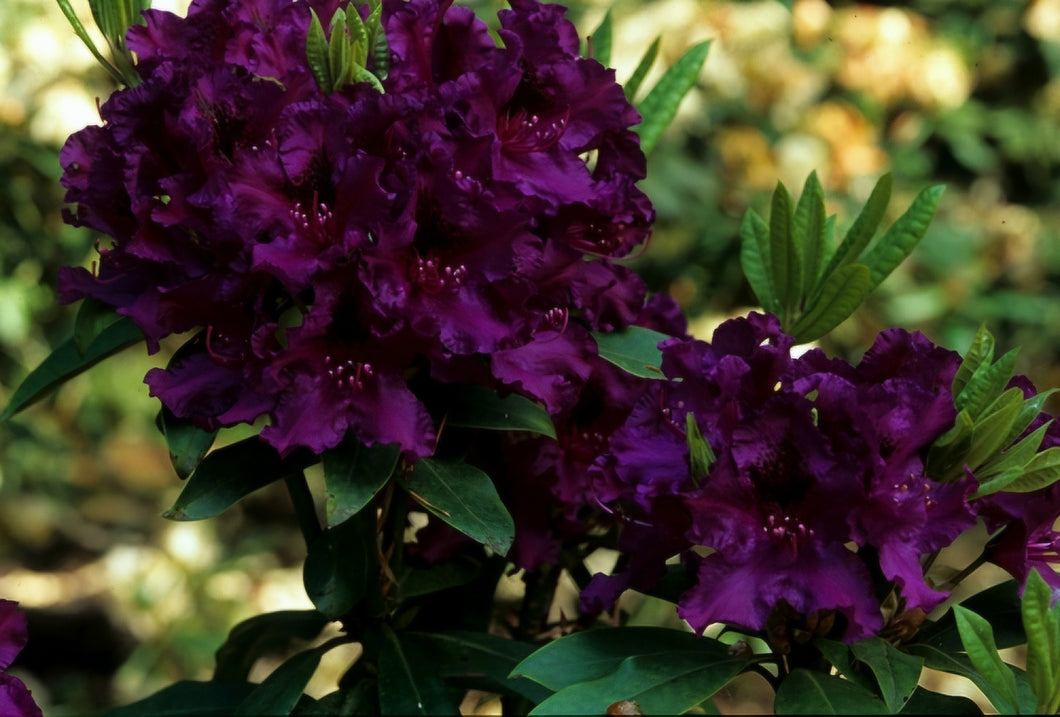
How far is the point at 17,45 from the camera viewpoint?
2.38 meters

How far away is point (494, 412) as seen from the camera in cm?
104

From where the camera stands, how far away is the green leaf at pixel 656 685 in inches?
34.9

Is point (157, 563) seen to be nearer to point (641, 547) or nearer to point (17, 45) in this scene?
point (17, 45)

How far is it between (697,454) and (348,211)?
0.33m

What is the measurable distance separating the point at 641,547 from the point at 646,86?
2139 mm

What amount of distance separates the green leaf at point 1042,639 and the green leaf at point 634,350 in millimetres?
371

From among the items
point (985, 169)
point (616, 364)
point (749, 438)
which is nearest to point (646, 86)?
point (985, 169)

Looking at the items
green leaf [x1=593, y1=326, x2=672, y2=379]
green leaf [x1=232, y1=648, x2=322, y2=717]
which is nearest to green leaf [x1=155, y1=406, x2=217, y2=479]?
green leaf [x1=232, y1=648, x2=322, y2=717]

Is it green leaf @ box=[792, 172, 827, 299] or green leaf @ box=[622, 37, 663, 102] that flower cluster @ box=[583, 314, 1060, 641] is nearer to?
green leaf @ box=[792, 172, 827, 299]

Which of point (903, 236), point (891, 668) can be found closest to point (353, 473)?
point (891, 668)

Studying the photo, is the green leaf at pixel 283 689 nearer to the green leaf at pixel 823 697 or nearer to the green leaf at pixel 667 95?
the green leaf at pixel 823 697

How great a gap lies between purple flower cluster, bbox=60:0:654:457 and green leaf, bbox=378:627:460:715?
0.29m

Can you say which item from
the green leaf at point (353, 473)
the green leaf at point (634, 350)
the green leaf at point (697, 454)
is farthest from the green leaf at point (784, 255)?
the green leaf at point (353, 473)

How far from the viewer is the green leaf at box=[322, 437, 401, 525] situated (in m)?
0.94
